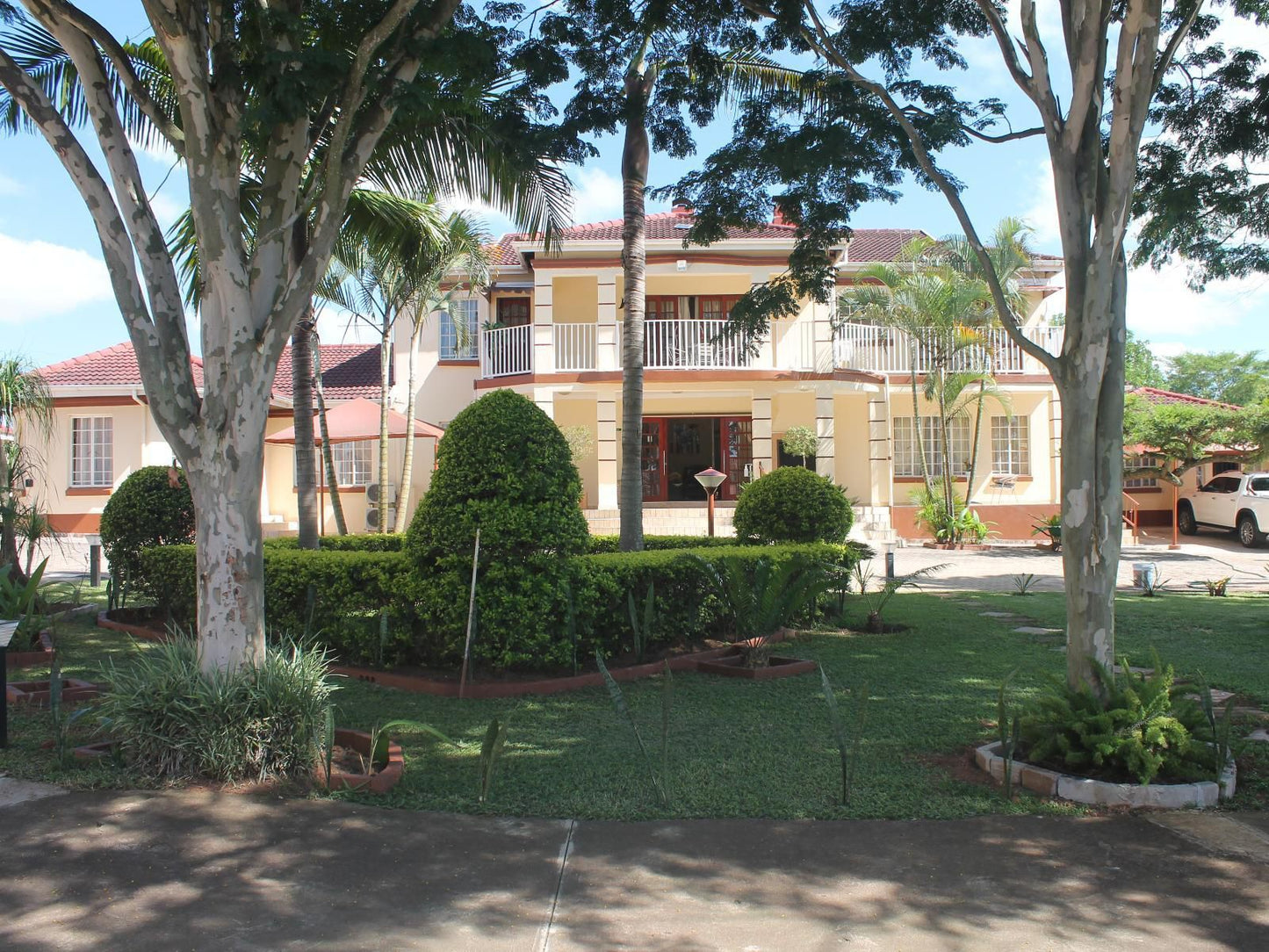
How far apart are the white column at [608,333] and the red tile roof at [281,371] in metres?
6.40

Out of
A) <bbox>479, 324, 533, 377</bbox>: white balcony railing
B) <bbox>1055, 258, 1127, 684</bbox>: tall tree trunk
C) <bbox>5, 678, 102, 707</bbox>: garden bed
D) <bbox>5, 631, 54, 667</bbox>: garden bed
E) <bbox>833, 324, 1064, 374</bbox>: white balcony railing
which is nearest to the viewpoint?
<bbox>1055, 258, 1127, 684</bbox>: tall tree trunk

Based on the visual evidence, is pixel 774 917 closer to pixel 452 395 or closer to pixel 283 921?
pixel 283 921

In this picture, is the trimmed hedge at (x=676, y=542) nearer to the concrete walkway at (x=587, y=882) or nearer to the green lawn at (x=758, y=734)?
the green lawn at (x=758, y=734)

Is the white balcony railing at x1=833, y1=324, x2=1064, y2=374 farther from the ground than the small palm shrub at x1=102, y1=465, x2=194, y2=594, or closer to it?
farther from the ground

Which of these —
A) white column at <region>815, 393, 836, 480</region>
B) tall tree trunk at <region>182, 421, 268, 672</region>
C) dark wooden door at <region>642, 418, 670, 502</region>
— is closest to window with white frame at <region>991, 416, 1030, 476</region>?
white column at <region>815, 393, 836, 480</region>

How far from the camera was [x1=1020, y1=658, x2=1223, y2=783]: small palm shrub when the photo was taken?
461cm

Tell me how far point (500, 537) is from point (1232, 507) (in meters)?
22.0

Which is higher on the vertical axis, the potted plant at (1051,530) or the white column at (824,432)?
the white column at (824,432)

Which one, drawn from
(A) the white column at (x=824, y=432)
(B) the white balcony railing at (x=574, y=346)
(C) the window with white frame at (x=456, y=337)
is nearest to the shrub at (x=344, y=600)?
(B) the white balcony railing at (x=574, y=346)

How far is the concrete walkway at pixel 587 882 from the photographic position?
3316 millimetres

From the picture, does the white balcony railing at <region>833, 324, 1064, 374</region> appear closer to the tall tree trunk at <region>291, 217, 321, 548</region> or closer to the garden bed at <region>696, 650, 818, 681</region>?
the tall tree trunk at <region>291, 217, 321, 548</region>

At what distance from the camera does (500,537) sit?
6891mm

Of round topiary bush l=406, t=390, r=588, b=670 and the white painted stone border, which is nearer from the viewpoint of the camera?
the white painted stone border

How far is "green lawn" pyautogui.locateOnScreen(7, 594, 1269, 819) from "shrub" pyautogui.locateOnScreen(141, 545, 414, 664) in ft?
1.59
